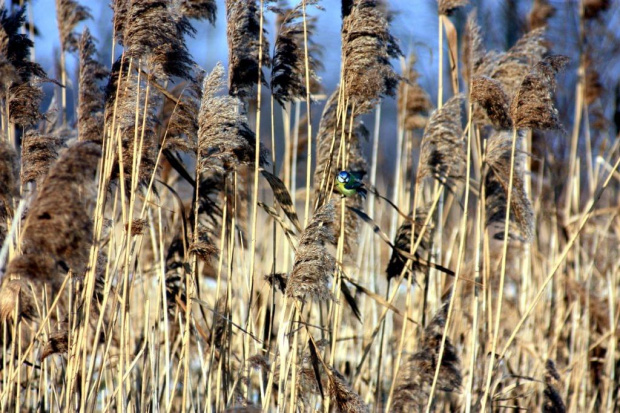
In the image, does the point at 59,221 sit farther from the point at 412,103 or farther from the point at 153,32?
the point at 412,103

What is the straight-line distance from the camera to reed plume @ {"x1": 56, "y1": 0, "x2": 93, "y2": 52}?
320cm

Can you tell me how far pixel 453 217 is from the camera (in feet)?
17.4

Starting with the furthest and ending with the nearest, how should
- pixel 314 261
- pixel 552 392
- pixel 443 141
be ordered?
pixel 552 392, pixel 443 141, pixel 314 261

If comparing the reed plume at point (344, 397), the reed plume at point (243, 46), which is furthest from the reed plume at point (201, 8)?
the reed plume at point (344, 397)

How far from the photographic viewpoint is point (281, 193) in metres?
2.48

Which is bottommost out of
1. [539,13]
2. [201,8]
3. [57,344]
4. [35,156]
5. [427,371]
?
[427,371]

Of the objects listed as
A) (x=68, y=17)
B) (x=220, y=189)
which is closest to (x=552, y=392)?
(x=220, y=189)

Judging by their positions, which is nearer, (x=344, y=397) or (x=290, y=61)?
(x=344, y=397)

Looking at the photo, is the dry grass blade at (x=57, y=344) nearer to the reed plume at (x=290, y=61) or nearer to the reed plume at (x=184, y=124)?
the reed plume at (x=184, y=124)

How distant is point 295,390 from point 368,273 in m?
1.97

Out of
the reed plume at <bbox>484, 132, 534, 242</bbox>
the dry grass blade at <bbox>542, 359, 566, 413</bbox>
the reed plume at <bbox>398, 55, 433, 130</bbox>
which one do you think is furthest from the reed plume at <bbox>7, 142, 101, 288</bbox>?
the reed plume at <bbox>398, 55, 433, 130</bbox>

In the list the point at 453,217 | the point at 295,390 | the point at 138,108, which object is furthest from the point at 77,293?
the point at 453,217

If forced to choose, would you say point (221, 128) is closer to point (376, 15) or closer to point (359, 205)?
point (376, 15)

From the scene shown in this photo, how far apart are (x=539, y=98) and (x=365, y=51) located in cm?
66
